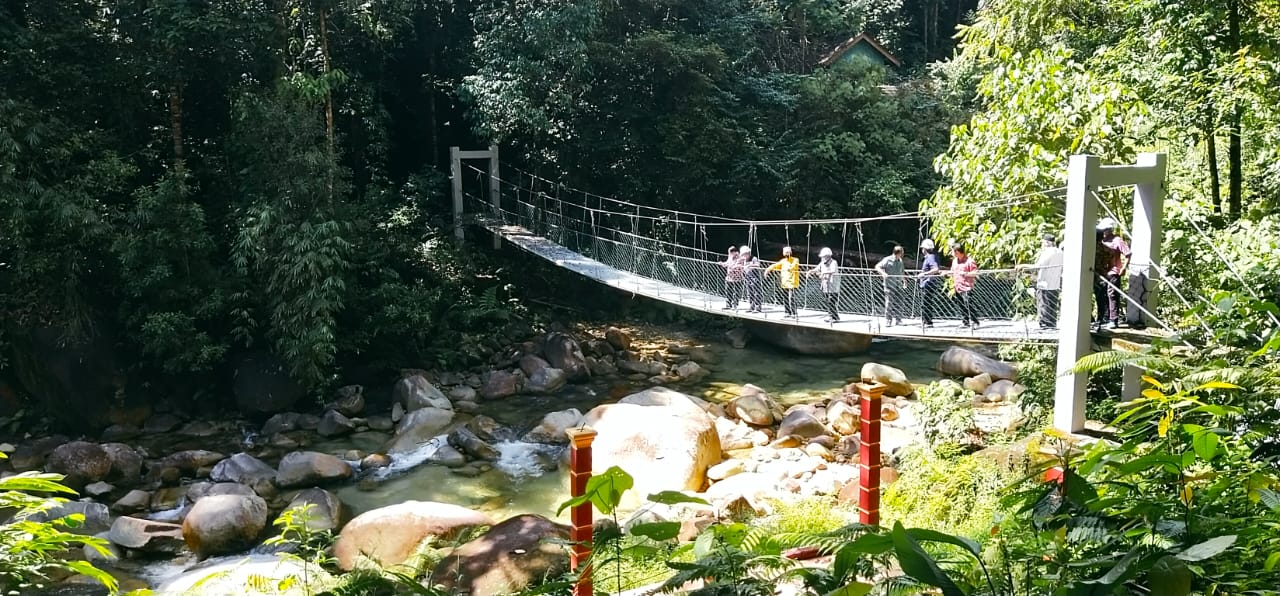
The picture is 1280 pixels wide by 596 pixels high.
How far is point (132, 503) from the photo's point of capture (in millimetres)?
5023

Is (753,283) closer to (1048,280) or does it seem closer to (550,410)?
(550,410)

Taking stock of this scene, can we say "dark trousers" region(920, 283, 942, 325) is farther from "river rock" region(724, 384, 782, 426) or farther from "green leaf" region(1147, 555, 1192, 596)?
"green leaf" region(1147, 555, 1192, 596)

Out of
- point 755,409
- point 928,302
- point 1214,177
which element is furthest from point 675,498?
point 755,409

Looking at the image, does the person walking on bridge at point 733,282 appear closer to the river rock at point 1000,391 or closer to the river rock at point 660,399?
the river rock at point 660,399

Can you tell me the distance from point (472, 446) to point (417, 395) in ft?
3.33

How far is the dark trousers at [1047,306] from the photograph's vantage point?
14.5ft

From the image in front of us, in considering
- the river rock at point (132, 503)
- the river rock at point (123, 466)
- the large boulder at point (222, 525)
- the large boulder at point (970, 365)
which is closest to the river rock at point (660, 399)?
the large boulder at point (970, 365)

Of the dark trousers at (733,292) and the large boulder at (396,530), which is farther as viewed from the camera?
the dark trousers at (733,292)

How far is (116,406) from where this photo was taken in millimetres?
6516

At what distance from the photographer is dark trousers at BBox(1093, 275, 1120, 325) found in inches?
157

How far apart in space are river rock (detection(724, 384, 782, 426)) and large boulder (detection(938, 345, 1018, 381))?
Result: 1.73 metres

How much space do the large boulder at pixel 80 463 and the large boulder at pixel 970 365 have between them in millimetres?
5830

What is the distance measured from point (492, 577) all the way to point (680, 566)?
3113mm

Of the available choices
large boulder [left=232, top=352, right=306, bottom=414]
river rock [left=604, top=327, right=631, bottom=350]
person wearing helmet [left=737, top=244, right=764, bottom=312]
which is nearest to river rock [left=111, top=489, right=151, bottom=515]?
large boulder [left=232, top=352, right=306, bottom=414]
